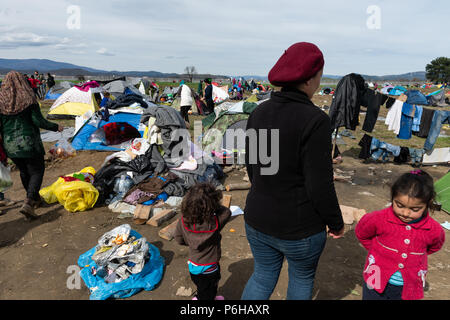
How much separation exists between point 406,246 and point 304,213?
0.78 metres

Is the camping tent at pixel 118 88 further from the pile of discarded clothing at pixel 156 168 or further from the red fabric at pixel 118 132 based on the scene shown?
the pile of discarded clothing at pixel 156 168

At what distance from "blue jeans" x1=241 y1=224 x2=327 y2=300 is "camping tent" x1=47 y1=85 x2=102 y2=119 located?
1176 cm

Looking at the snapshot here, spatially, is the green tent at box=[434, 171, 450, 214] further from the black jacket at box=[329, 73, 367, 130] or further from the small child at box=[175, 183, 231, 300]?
the small child at box=[175, 183, 231, 300]

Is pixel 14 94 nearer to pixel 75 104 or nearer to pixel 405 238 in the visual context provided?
pixel 405 238

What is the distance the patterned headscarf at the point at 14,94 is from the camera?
11.8 feet

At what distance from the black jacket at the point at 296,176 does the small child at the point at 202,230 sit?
0.59 metres

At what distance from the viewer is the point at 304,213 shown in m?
1.50

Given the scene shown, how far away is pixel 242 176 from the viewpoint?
6.03 meters

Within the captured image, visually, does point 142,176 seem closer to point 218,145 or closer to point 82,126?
point 218,145

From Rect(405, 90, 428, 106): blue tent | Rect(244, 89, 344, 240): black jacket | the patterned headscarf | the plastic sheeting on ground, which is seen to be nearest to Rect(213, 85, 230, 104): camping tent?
Rect(405, 90, 428, 106): blue tent

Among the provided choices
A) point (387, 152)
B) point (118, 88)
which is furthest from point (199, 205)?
point (118, 88)

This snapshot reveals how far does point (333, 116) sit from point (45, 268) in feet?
20.1

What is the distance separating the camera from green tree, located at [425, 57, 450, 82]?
186 ft

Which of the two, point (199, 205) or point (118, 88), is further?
point (118, 88)
